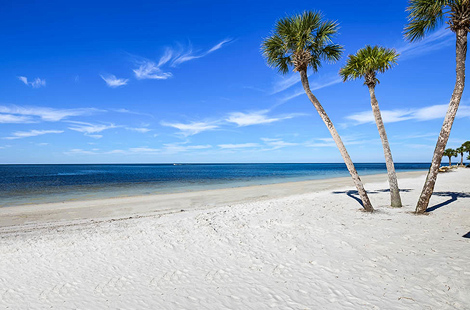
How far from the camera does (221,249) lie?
6820mm

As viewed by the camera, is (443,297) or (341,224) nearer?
(443,297)

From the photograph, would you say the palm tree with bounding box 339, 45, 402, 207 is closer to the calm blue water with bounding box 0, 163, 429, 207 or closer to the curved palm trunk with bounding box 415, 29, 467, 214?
the curved palm trunk with bounding box 415, 29, 467, 214

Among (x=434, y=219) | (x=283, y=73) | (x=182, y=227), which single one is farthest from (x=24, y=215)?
(x=434, y=219)

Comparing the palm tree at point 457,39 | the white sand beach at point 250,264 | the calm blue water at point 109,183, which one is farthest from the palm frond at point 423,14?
the calm blue water at point 109,183

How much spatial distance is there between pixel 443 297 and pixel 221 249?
15.5 ft

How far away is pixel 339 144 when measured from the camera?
11.0 m

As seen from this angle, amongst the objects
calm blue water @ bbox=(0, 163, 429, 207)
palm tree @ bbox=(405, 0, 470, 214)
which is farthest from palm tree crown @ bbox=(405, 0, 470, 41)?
calm blue water @ bbox=(0, 163, 429, 207)

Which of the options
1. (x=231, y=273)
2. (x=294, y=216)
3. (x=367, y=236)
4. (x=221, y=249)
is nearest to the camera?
(x=231, y=273)

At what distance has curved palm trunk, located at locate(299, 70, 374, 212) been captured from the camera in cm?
1070

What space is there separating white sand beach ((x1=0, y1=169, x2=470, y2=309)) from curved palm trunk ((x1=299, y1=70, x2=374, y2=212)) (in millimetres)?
1067

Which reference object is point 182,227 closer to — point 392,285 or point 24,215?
point 392,285

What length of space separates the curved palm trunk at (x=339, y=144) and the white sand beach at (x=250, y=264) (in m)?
1.07

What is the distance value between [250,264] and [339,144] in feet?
24.3

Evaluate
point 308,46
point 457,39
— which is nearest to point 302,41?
point 308,46
